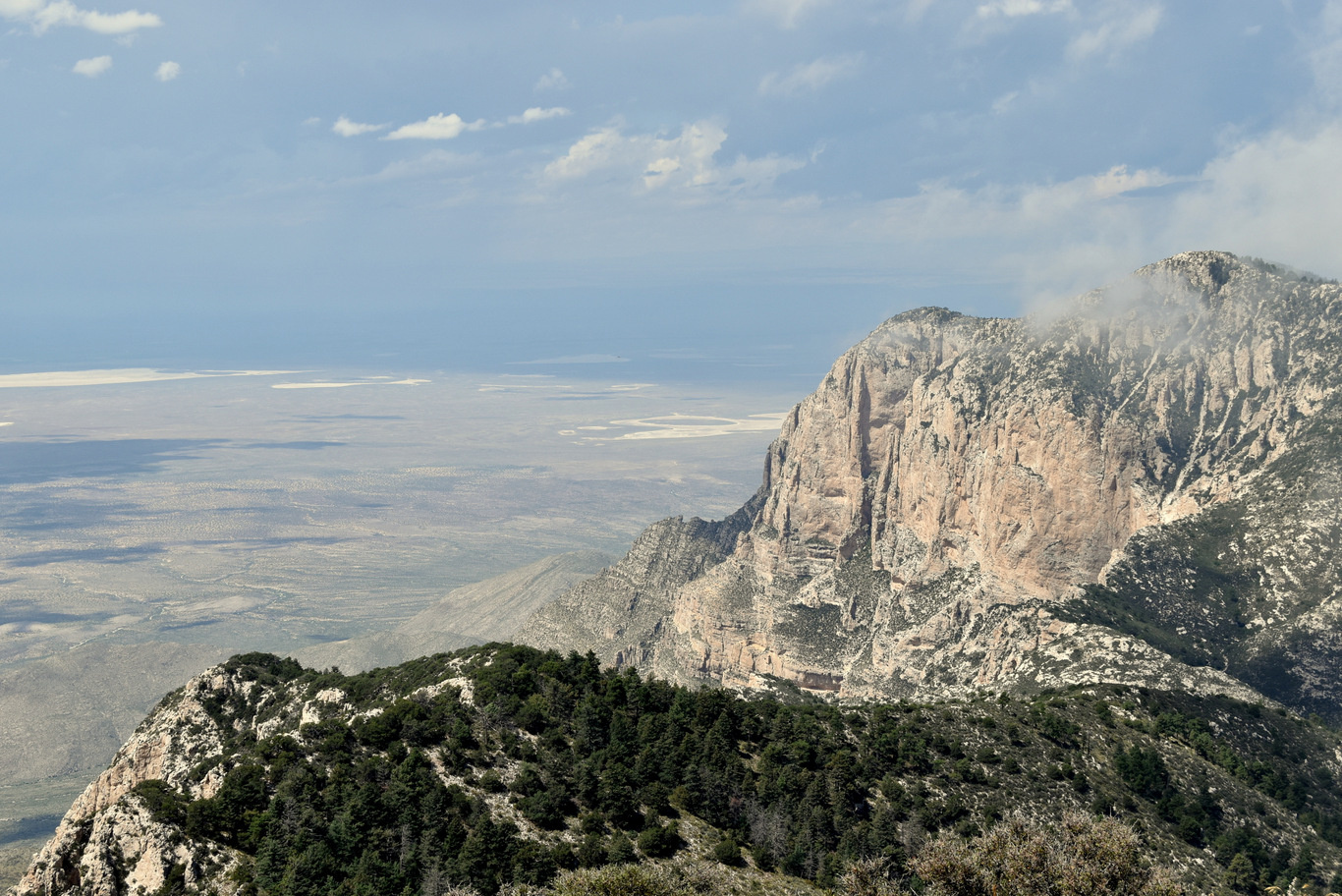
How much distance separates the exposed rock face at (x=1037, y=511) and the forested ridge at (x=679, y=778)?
48.5ft

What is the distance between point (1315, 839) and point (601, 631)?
3915 inches

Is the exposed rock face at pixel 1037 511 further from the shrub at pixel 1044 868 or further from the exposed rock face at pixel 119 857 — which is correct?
the exposed rock face at pixel 119 857

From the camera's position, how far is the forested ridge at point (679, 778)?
46.4 m

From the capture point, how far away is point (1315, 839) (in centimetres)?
6869

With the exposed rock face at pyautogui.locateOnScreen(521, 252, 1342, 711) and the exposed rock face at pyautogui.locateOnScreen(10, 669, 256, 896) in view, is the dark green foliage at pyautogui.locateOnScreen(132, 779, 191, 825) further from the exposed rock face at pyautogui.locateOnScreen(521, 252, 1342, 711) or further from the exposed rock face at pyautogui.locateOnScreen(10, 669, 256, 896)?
the exposed rock face at pyautogui.locateOnScreen(521, 252, 1342, 711)

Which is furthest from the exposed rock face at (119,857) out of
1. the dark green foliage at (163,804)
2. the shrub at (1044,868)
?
the shrub at (1044,868)

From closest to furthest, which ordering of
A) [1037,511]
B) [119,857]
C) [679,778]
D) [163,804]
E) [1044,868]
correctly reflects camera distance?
[1044,868] < [119,857] < [163,804] < [679,778] < [1037,511]

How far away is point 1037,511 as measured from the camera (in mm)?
112250

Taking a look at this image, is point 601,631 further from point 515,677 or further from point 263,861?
point 263,861

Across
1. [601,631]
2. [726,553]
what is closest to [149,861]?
A: [601,631]

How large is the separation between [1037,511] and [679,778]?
69.3m

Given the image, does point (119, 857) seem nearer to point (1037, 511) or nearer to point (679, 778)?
point (679, 778)

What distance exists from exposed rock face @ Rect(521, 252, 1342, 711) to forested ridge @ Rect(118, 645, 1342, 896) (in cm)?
1478

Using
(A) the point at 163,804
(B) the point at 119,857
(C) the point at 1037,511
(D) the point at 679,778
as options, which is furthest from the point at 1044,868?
(C) the point at 1037,511
